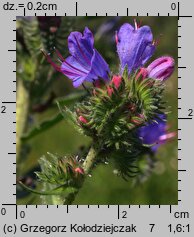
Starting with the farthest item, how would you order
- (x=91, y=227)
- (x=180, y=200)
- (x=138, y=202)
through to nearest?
(x=138, y=202), (x=180, y=200), (x=91, y=227)

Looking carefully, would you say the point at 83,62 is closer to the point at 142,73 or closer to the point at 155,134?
the point at 142,73

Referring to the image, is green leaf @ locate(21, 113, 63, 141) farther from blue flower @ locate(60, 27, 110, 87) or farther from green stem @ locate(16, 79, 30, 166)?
blue flower @ locate(60, 27, 110, 87)

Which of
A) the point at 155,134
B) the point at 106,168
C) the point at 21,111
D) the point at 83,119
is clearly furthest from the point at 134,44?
the point at 106,168

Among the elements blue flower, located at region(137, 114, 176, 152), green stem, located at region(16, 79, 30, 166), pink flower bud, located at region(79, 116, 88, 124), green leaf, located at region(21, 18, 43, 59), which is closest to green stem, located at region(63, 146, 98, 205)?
pink flower bud, located at region(79, 116, 88, 124)

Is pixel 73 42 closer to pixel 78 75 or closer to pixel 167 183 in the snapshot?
pixel 78 75

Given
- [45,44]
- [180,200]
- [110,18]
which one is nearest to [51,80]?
[45,44]
